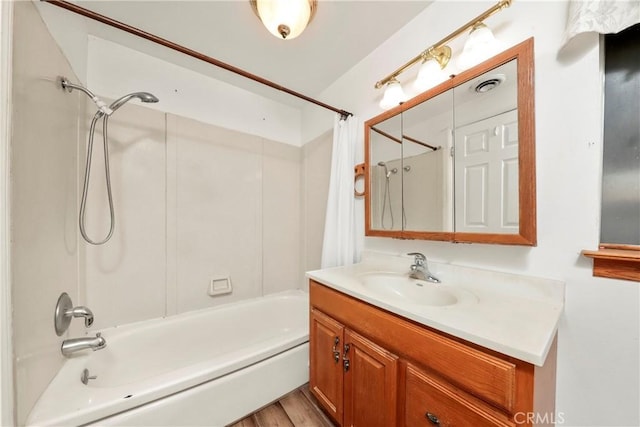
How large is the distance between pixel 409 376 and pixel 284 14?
1483mm

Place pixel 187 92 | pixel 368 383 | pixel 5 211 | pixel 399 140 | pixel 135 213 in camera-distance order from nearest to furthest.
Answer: pixel 5 211 < pixel 368 383 < pixel 399 140 < pixel 135 213 < pixel 187 92

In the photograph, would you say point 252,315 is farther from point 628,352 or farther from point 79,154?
point 628,352

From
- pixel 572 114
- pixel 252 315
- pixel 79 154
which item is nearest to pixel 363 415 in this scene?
pixel 252 315

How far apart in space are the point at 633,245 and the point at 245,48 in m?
2.13

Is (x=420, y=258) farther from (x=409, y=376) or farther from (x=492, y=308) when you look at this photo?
(x=409, y=376)

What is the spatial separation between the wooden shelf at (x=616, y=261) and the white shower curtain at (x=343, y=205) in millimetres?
1105

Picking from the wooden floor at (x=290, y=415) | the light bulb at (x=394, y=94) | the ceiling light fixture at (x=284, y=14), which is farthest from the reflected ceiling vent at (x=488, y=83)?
the wooden floor at (x=290, y=415)

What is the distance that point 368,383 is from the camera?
0.90 meters

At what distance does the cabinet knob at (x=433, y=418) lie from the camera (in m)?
0.68

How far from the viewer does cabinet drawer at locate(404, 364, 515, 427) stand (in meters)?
0.59

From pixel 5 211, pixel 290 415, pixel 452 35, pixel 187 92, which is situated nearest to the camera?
pixel 5 211

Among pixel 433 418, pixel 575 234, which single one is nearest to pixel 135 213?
pixel 433 418

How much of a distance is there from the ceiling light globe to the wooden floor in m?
1.94

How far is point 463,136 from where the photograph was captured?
1.05 metres
